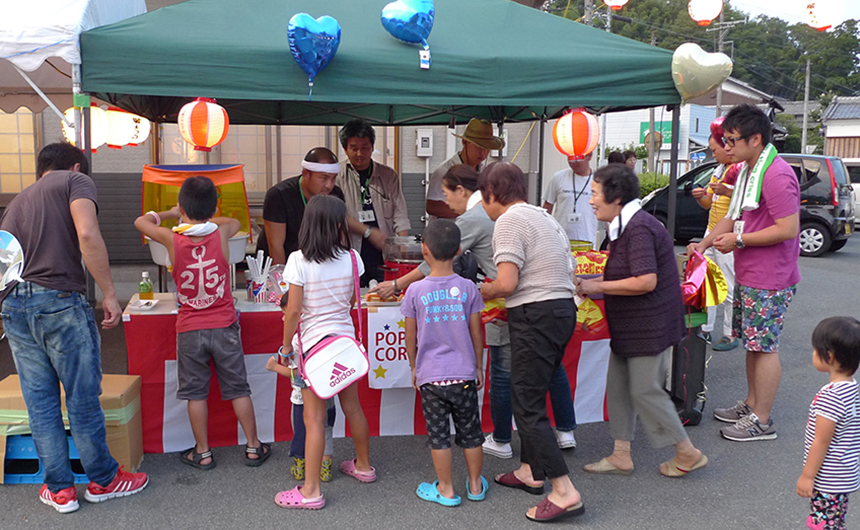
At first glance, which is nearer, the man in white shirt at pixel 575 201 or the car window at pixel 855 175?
the man in white shirt at pixel 575 201

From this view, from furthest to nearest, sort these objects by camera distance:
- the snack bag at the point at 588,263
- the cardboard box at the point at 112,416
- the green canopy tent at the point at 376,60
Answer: the snack bag at the point at 588,263, the green canopy tent at the point at 376,60, the cardboard box at the point at 112,416

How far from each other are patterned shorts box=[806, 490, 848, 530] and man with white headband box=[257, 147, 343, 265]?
3.17 meters

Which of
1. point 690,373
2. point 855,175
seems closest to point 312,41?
point 690,373

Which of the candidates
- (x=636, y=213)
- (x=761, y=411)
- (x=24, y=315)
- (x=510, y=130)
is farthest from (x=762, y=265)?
(x=510, y=130)

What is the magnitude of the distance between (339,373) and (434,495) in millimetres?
795

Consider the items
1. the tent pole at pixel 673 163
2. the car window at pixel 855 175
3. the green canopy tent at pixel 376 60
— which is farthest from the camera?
the car window at pixel 855 175

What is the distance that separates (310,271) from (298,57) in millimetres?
1328

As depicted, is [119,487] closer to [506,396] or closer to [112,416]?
[112,416]

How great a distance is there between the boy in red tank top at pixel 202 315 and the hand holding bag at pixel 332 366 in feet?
2.17

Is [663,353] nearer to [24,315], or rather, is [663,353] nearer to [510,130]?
[24,315]

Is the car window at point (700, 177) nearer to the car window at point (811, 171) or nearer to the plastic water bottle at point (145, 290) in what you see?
the car window at point (811, 171)

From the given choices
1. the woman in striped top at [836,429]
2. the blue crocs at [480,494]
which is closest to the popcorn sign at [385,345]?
the blue crocs at [480,494]

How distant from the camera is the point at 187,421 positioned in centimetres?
377

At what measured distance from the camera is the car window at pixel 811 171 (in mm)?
12133
